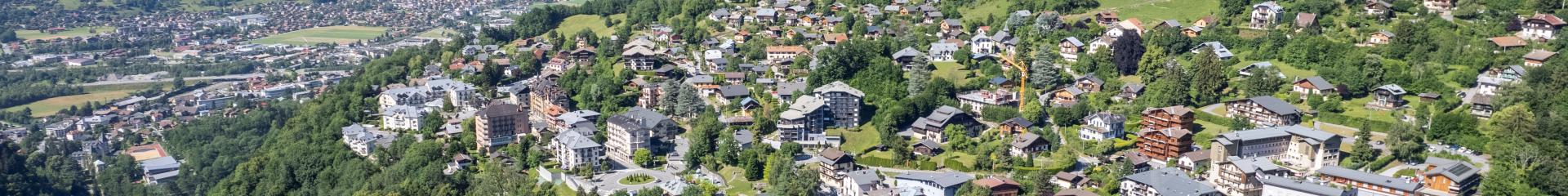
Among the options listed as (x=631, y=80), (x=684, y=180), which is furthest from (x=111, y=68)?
(x=684, y=180)

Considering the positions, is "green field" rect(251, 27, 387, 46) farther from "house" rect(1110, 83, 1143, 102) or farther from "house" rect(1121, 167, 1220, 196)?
"house" rect(1121, 167, 1220, 196)

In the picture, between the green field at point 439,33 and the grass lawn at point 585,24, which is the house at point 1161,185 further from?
the green field at point 439,33

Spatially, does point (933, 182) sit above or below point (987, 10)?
below

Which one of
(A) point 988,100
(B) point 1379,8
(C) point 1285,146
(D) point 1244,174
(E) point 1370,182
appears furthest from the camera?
(B) point 1379,8

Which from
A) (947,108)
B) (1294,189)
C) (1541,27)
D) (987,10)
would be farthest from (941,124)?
(987,10)

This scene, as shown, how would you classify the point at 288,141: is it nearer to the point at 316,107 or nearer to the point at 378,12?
the point at 316,107

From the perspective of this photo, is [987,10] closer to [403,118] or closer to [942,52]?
[942,52]

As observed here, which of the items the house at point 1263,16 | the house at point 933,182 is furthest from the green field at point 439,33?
the house at point 933,182

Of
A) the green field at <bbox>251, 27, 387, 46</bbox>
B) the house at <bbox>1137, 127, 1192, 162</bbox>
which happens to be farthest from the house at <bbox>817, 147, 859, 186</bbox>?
the green field at <bbox>251, 27, 387, 46</bbox>
